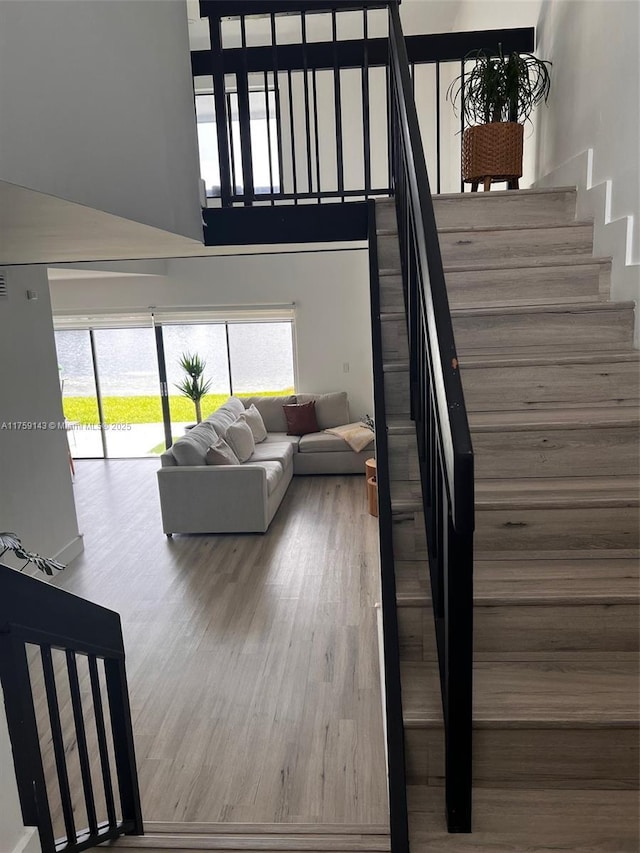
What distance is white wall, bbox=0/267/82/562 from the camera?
4461 mm

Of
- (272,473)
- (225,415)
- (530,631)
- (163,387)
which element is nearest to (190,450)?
(272,473)

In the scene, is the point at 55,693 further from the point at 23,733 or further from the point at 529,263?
the point at 529,263

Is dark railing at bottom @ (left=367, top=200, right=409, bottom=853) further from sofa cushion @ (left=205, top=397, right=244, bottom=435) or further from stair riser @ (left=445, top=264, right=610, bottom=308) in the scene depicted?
sofa cushion @ (left=205, top=397, right=244, bottom=435)

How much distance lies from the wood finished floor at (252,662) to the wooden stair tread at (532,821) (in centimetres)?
135

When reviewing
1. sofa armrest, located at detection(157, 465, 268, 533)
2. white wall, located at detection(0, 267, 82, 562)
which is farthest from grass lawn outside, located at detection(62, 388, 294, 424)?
white wall, located at detection(0, 267, 82, 562)

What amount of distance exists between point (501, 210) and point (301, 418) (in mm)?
5255

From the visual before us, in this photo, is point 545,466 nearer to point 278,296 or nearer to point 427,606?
point 427,606

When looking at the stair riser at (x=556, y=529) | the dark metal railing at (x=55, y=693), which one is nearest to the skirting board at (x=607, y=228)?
the stair riser at (x=556, y=529)

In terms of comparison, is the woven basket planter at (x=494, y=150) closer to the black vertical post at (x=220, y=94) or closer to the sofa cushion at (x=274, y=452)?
the black vertical post at (x=220, y=94)

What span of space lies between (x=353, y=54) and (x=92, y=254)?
178 centimetres

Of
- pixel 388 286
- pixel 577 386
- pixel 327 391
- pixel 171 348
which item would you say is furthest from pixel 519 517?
pixel 171 348

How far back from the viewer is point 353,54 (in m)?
3.20

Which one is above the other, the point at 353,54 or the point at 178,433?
the point at 353,54

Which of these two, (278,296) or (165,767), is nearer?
(165,767)
